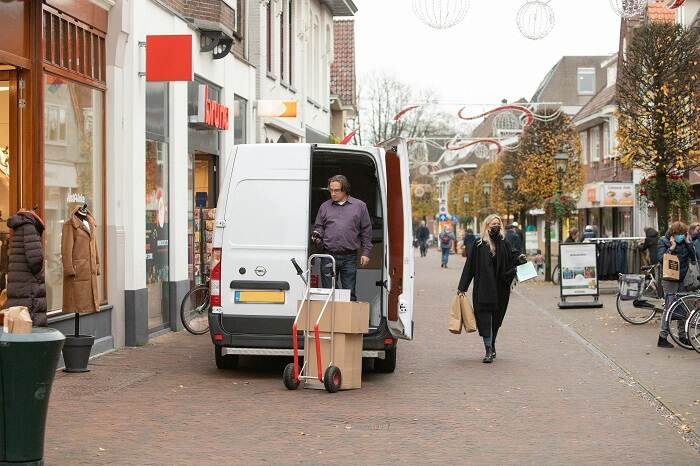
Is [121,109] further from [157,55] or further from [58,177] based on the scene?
[58,177]

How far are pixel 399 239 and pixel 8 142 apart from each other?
4.19 metres

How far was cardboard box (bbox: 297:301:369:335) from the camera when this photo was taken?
425 inches

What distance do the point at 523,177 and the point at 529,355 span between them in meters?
26.1

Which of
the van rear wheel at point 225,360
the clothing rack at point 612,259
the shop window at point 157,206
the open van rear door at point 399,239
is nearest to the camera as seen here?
the open van rear door at point 399,239

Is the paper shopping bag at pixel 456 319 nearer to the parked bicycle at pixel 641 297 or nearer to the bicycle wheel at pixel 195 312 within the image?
the bicycle wheel at pixel 195 312

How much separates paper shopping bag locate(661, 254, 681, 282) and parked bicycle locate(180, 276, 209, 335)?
20.8 ft

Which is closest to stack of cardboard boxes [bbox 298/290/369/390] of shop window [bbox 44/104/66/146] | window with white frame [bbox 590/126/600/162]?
shop window [bbox 44/104/66/146]

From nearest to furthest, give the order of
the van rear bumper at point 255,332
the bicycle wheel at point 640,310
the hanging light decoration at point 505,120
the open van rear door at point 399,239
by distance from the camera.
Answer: the van rear bumper at point 255,332 → the open van rear door at point 399,239 → the bicycle wheel at point 640,310 → the hanging light decoration at point 505,120

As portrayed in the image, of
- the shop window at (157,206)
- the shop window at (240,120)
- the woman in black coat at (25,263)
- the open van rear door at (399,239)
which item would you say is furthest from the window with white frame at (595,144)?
the woman in black coat at (25,263)

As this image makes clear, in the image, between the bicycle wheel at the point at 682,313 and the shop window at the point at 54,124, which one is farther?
the bicycle wheel at the point at 682,313

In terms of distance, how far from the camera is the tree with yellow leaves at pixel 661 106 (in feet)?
71.5

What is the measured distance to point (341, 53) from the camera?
4147 cm

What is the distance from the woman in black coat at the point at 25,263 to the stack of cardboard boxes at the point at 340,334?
2.49 meters

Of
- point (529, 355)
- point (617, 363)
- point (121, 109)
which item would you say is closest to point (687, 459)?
point (617, 363)
